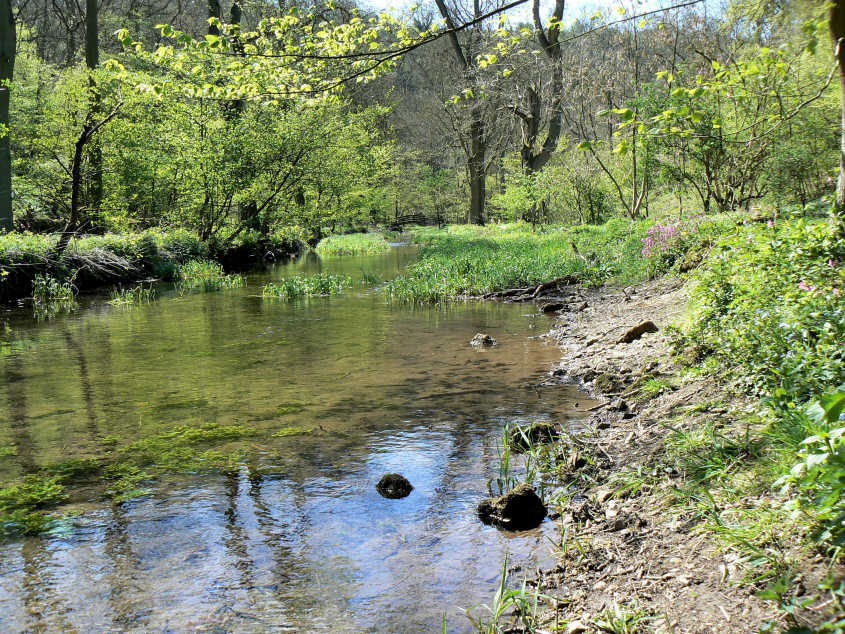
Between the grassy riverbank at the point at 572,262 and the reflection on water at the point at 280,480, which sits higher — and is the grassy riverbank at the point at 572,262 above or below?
above

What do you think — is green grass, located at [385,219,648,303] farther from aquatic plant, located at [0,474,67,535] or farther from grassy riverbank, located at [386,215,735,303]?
aquatic plant, located at [0,474,67,535]

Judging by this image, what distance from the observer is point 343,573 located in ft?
11.3

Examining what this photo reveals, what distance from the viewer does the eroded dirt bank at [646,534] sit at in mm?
2592

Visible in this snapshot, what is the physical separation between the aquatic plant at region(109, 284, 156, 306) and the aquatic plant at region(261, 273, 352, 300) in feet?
9.10

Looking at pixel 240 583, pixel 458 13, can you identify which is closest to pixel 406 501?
pixel 240 583

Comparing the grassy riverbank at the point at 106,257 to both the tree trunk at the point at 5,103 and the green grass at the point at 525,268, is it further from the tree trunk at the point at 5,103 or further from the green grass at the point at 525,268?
the green grass at the point at 525,268

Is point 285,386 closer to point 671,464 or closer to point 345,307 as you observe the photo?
point 671,464

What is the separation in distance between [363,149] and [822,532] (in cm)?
4185

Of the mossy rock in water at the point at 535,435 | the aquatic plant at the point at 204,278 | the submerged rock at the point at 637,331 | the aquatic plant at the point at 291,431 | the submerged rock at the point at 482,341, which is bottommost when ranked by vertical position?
the aquatic plant at the point at 291,431

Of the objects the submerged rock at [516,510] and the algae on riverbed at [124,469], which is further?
the algae on riverbed at [124,469]

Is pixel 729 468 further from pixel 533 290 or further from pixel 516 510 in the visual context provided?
pixel 533 290

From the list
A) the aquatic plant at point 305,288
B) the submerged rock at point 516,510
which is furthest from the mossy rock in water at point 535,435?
the aquatic plant at point 305,288

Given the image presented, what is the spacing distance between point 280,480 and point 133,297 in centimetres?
1236

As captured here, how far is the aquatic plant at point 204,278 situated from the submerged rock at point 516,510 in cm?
1454
